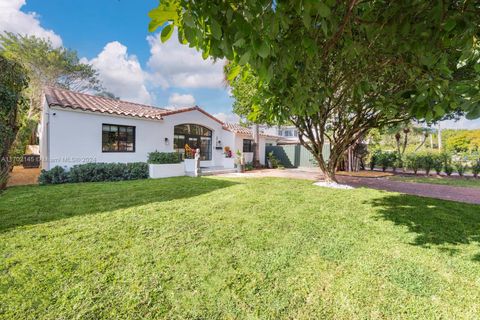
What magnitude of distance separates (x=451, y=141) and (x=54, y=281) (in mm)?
46159

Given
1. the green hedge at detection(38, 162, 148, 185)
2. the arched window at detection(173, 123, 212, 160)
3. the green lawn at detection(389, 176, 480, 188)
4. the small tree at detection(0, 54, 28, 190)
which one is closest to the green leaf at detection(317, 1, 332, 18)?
the small tree at detection(0, 54, 28, 190)

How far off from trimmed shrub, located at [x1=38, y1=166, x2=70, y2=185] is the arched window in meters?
6.68

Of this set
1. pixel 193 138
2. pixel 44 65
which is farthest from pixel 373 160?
pixel 44 65

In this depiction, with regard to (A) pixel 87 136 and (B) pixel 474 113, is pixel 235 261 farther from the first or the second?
(A) pixel 87 136

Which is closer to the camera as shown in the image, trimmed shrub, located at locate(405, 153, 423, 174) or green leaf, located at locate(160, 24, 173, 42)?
green leaf, located at locate(160, 24, 173, 42)

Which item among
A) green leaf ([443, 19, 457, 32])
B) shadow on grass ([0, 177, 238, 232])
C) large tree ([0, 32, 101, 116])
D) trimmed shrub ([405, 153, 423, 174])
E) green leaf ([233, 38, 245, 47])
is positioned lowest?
shadow on grass ([0, 177, 238, 232])

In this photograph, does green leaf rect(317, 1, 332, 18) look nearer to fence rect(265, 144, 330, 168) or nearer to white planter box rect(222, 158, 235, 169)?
white planter box rect(222, 158, 235, 169)

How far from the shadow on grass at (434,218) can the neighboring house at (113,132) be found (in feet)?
39.9

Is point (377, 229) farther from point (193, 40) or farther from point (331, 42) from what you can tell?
point (193, 40)

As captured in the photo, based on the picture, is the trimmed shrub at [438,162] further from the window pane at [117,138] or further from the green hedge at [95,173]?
the window pane at [117,138]

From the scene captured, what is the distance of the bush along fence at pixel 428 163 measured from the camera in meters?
15.3

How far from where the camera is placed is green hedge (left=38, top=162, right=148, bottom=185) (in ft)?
31.6

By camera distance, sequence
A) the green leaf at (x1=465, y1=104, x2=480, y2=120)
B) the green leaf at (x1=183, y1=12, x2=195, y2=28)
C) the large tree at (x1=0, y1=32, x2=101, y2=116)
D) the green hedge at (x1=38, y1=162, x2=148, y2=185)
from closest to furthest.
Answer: the green leaf at (x1=183, y1=12, x2=195, y2=28) < the green leaf at (x1=465, y1=104, x2=480, y2=120) < the green hedge at (x1=38, y1=162, x2=148, y2=185) < the large tree at (x1=0, y1=32, x2=101, y2=116)

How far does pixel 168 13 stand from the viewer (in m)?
1.70
